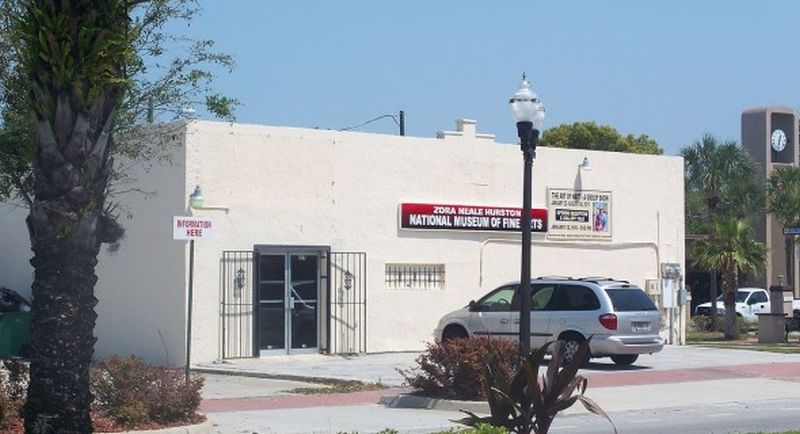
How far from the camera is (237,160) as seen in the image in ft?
89.1

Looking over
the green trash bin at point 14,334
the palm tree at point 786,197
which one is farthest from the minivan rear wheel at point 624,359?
the palm tree at point 786,197

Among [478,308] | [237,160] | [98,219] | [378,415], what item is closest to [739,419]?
[378,415]

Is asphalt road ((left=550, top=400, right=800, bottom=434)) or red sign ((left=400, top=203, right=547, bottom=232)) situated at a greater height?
red sign ((left=400, top=203, right=547, bottom=232))

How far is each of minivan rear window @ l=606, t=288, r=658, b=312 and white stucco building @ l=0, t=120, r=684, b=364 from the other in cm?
576

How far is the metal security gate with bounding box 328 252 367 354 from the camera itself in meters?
28.5

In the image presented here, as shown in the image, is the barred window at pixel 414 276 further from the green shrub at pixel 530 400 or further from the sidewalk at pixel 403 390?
the green shrub at pixel 530 400

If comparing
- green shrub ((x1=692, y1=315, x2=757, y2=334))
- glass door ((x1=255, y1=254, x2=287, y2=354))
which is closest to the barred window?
glass door ((x1=255, y1=254, x2=287, y2=354))

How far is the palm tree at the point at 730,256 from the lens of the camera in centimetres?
3941

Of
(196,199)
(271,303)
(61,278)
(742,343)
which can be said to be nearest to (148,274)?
(196,199)

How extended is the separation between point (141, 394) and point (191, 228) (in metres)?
4.56

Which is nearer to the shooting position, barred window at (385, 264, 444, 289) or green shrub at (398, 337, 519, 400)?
green shrub at (398, 337, 519, 400)

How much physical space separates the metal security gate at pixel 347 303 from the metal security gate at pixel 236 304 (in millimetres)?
2004

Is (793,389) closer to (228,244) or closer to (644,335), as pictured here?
(644,335)

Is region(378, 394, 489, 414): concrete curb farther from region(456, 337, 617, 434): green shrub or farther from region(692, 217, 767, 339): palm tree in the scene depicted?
region(692, 217, 767, 339): palm tree
